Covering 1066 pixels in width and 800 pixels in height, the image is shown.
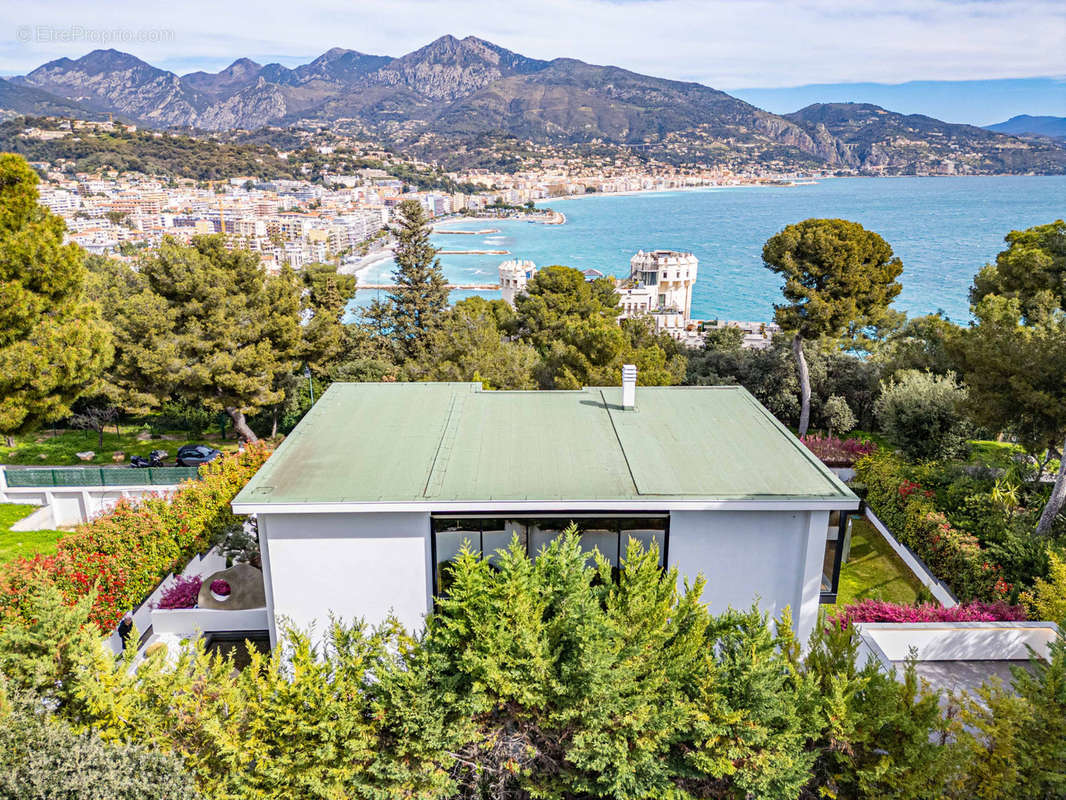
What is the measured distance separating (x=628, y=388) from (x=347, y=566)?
219 inches

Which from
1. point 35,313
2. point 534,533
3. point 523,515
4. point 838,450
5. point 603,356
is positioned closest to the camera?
point 523,515

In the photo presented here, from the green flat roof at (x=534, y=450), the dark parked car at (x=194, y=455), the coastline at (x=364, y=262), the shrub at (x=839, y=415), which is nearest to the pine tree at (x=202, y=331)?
the dark parked car at (x=194, y=455)

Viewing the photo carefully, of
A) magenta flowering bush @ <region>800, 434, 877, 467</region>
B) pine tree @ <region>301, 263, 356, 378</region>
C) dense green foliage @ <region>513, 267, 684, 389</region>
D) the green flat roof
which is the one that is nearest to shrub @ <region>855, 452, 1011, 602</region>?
magenta flowering bush @ <region>800, 434, 877, 467</region>

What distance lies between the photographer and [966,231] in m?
161

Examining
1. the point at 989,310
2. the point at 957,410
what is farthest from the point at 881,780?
the point at 989,310

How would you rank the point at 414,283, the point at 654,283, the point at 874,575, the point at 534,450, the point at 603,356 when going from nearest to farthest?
1. the point at 534,450
2. the point at 874,575
3. the point at 603,356
4. the point at 414,283
5. the point at 654,283

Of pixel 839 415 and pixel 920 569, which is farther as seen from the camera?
pixel 839 415

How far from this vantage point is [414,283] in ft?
115

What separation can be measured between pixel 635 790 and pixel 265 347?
19.1 m

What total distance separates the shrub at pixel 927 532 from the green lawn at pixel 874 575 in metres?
0.51

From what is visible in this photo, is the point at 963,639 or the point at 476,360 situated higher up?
the point at 476,360

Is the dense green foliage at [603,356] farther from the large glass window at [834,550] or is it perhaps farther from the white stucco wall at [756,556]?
the white stucco wall at [756,556]

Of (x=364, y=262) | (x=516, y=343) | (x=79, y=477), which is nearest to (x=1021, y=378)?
(x=516, y=343)

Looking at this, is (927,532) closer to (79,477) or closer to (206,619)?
(206,619)
